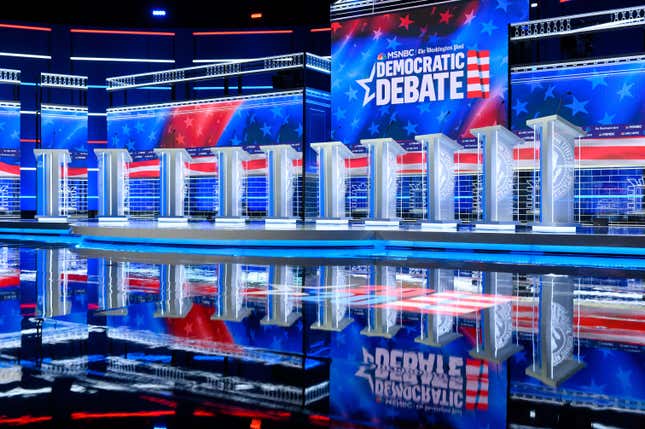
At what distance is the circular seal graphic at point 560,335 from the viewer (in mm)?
2887

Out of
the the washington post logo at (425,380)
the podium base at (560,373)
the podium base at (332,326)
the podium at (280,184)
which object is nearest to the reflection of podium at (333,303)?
the podium base at (332,326)

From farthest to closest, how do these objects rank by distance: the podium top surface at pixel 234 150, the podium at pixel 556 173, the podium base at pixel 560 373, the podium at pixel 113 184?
the podium at pixel 113 184
the podium top surface at pixel 234 150
the podium at pixel 556 173
the podium base at pixel 560 373

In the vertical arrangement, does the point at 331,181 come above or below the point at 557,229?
above

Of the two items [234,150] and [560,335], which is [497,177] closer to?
[234,150]

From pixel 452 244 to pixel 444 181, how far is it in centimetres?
146

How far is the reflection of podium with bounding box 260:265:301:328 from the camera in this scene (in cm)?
382

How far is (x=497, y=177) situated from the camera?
903 cm

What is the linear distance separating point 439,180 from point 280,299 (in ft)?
18.2

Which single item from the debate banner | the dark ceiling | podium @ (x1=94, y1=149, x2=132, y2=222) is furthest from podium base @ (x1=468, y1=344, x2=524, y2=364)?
the dark ceiling

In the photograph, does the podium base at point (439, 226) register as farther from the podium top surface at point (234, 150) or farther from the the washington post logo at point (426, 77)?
the podium top surface at point (234, 150)

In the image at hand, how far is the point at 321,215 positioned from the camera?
10773 millimetres

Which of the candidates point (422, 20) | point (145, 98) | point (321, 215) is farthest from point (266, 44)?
point (321, 215)

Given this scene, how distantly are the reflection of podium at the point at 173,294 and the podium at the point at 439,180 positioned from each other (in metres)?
4.30

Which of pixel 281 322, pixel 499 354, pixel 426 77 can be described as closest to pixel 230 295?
pixel 281 322
